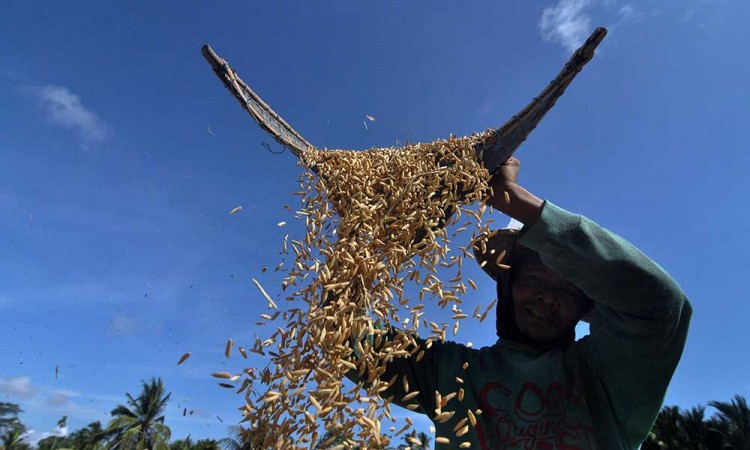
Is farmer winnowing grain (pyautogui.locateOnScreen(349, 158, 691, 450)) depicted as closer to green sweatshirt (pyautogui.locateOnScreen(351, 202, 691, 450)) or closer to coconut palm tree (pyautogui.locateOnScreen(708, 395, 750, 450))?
green sweatshirt (pyautogui.locateOnScreen(351, 202, 691, 450))

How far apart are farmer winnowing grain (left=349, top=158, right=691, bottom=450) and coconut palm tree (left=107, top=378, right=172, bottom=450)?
33914 millimetres

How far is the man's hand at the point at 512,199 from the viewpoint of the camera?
195 cm

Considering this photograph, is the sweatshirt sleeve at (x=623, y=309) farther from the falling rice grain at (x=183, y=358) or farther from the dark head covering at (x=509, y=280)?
the falling rice grain at (x=183, y=358)

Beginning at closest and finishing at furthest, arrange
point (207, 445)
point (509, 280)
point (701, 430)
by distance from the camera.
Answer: point (509, 280) < point (701, 430) < point (207, 445)

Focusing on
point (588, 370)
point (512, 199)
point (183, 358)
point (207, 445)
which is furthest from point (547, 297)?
point (207, 445)

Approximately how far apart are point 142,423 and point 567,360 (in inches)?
1639

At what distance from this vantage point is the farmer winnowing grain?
176cm

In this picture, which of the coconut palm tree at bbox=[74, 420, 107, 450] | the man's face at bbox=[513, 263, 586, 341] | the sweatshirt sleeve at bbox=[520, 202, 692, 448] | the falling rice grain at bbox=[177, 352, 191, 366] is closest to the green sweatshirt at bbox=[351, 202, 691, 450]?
the sweatshirt sleeve at bbox=[520, 202, 692, 448]

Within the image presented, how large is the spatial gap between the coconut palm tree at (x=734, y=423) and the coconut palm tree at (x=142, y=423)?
30130 millimetres

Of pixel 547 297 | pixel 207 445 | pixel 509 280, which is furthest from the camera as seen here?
pixel 207 445

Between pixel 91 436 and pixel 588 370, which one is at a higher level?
pixel 91 436

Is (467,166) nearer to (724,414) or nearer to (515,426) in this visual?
(515,426)

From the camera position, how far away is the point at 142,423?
118 ft

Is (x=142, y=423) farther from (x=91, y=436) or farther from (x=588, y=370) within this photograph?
(x=588, y=370)
